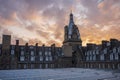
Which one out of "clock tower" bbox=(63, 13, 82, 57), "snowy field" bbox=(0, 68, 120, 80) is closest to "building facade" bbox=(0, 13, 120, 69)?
"clock tower" bbox=(63, 13, 82, 57)

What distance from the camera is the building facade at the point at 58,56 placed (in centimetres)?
6738

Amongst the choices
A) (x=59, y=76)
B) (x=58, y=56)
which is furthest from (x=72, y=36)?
(x=59, y=76)

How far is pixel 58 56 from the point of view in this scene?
84.4 meters

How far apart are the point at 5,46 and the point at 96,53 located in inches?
1351

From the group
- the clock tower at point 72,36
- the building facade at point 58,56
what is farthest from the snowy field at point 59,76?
the clock tower at point 72,36

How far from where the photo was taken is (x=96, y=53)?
243 ft

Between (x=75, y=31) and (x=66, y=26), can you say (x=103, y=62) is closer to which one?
(x=75, y=31)

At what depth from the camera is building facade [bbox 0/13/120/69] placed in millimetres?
67375

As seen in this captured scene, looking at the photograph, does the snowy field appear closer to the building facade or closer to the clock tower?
the building facade

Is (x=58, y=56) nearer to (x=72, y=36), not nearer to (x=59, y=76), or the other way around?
(x=72, y=36)

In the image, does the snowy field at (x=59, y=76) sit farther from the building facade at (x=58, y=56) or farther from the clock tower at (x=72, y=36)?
the clock tower at (x=72, y=36)

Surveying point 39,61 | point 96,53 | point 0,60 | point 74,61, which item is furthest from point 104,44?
point 0,60

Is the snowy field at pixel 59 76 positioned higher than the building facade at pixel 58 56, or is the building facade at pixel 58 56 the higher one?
Result: the building facade at pixel 58 56

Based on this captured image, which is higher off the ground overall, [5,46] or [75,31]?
[75,31]
